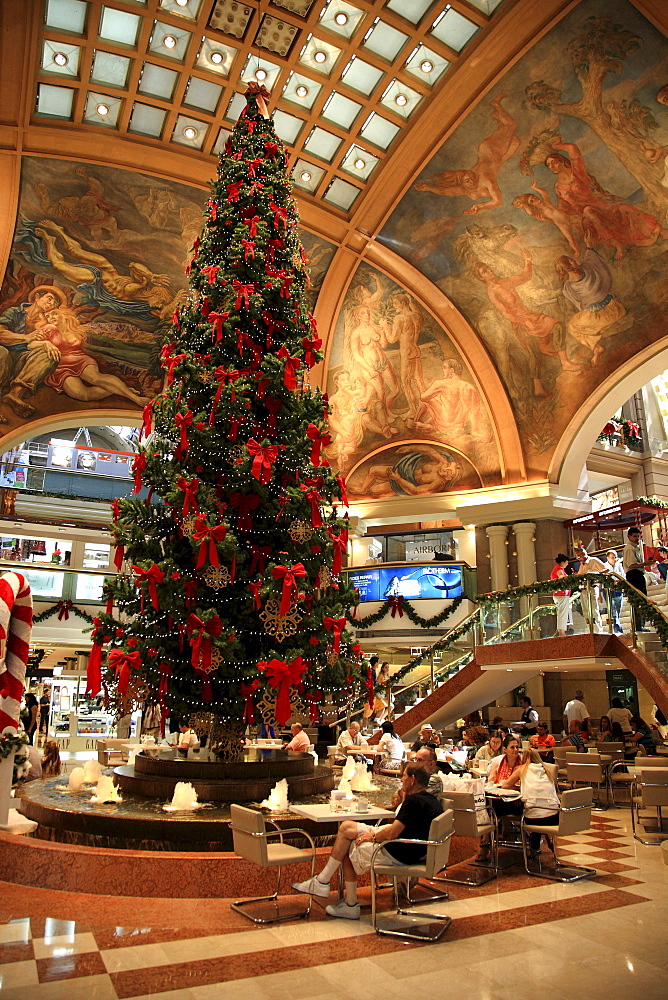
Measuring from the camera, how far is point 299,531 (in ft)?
25.4

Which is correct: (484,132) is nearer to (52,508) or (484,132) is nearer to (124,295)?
(124,295)

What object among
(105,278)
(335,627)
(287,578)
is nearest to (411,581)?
(105,278)

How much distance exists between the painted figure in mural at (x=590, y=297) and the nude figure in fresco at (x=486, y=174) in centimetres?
224

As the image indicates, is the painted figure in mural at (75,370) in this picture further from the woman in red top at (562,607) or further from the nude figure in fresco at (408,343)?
the woman in red top at (562,607)

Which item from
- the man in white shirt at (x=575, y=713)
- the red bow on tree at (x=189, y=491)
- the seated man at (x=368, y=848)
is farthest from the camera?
the man in white shirt at (x=575, y=713)

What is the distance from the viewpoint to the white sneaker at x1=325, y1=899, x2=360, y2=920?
206 inches

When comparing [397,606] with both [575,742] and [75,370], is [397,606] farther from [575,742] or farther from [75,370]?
[75,370]

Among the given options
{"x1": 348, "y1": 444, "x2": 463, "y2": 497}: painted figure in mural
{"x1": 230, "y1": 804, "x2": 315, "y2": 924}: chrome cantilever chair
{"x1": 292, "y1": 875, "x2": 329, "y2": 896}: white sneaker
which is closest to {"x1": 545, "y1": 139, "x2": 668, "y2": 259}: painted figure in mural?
{"x1": 348, "y1": 444, "x2": 463, "y2": 497}: painted figure in mural

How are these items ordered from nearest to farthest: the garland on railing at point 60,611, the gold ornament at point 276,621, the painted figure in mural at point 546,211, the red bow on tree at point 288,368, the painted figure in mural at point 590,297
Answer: the gold ornament at point 276,621 → the red bow on tree at point 288,368 → the painted figure in mural at point 546,211 → the painted figure in mural at point 590,297 → the garland on railing at point 60,611

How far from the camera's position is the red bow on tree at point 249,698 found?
23.3 ft

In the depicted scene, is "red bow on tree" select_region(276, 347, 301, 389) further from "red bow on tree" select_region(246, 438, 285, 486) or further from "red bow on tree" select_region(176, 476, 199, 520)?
"red bow on tree" select_region(176, 476, 199, 520)

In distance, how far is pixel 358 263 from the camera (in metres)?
18.9

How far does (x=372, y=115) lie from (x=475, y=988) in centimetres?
1685

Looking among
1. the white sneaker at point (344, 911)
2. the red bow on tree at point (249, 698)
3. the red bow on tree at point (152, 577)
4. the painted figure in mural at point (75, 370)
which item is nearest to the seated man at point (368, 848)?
the white sneaker at point (344, 911)
